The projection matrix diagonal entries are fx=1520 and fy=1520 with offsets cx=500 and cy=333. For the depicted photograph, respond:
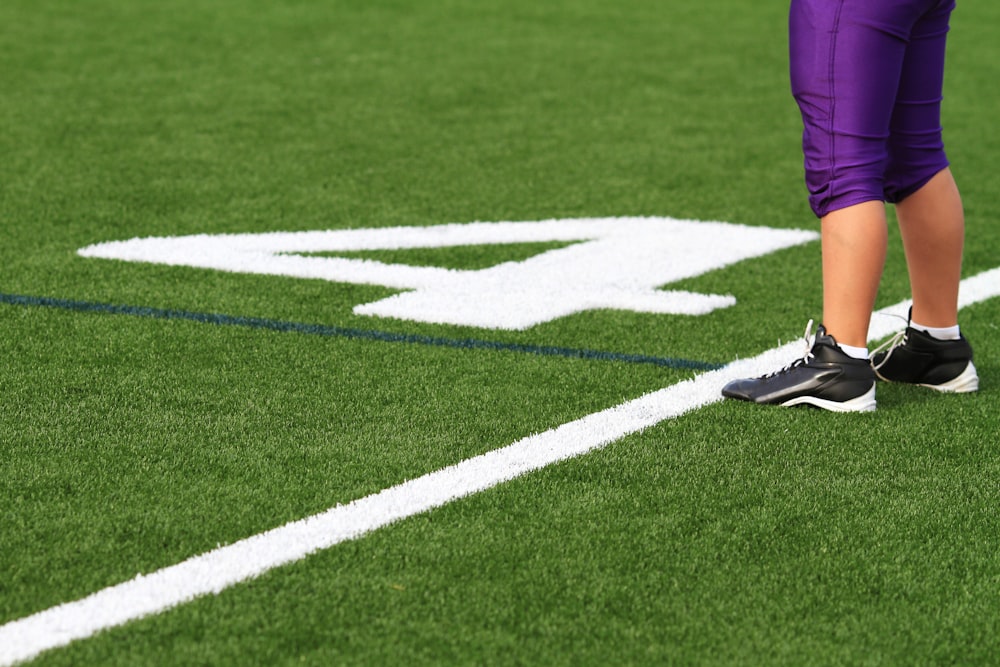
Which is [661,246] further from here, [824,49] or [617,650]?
[617,650]

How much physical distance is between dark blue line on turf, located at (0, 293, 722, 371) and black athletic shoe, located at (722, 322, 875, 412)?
0.35 meters

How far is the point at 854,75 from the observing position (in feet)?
11.0

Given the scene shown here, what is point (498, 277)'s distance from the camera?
184 inches

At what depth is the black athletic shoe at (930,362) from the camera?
360 cm

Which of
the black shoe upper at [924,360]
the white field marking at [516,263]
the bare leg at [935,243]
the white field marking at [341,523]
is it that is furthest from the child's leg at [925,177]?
the white field marking at [516,263]

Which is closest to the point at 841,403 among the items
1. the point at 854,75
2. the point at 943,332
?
the point at 943,332

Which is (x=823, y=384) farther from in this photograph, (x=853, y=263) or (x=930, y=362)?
(x=930, y=362)

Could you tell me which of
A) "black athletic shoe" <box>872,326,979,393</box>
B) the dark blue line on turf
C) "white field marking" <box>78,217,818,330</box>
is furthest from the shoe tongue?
"white field marking" <box>78,217,818,330</box>

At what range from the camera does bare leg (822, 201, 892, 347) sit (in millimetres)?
3365

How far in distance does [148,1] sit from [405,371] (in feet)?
28.0

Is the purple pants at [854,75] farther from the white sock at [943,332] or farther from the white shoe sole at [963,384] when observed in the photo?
the white shoe sole at [963,384]

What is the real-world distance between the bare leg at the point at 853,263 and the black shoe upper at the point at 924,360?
256mm

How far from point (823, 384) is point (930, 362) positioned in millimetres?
380

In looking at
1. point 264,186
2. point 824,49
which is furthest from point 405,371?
point 264,186
